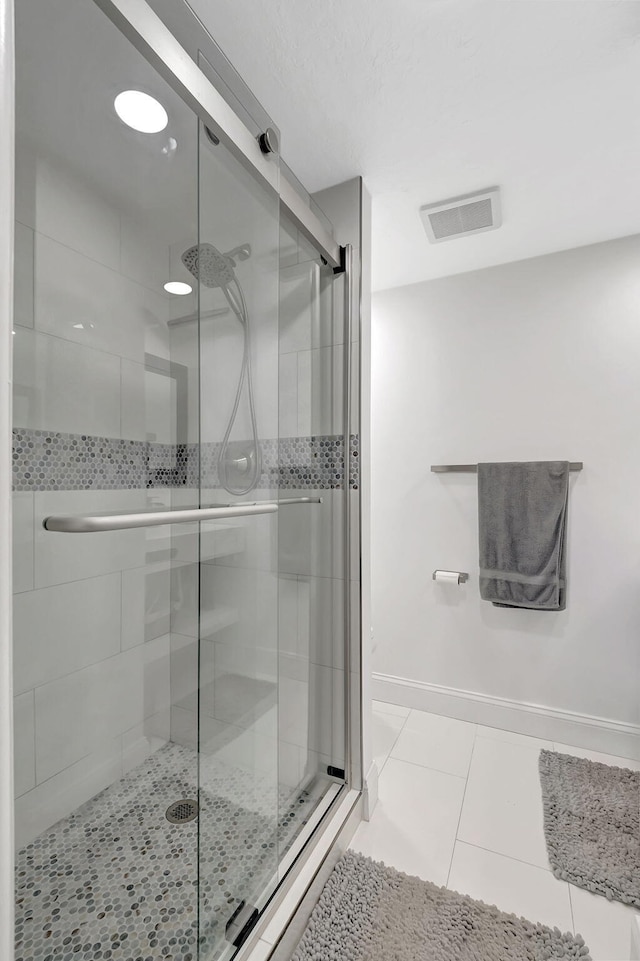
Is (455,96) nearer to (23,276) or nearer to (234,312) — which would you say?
(234,312)

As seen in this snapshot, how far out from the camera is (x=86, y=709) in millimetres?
1406

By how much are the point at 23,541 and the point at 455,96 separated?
174cm

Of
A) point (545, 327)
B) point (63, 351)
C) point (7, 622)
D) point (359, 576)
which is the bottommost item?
point (359, 576)

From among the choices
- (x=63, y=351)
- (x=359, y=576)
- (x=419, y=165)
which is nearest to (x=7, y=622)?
(x=63, y=351)

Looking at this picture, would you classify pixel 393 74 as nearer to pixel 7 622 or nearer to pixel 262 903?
pixel 7 622

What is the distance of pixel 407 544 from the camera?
7.75 ft

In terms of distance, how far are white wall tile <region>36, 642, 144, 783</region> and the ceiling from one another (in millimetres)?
1778

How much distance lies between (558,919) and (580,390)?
6.06 feet

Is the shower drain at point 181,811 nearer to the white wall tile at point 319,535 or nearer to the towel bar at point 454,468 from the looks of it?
the white wall tile at point 319,535

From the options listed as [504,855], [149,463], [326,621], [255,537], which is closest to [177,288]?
[149,463]

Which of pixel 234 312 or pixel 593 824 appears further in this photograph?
pixel 593 824

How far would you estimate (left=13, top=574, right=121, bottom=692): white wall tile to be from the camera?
1.23 meters

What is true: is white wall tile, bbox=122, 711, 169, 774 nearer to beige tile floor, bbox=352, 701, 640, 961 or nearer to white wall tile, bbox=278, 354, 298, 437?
beige tile floor, bbox=352, 701, 640, 961

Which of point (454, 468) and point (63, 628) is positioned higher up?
point (454, 468)
